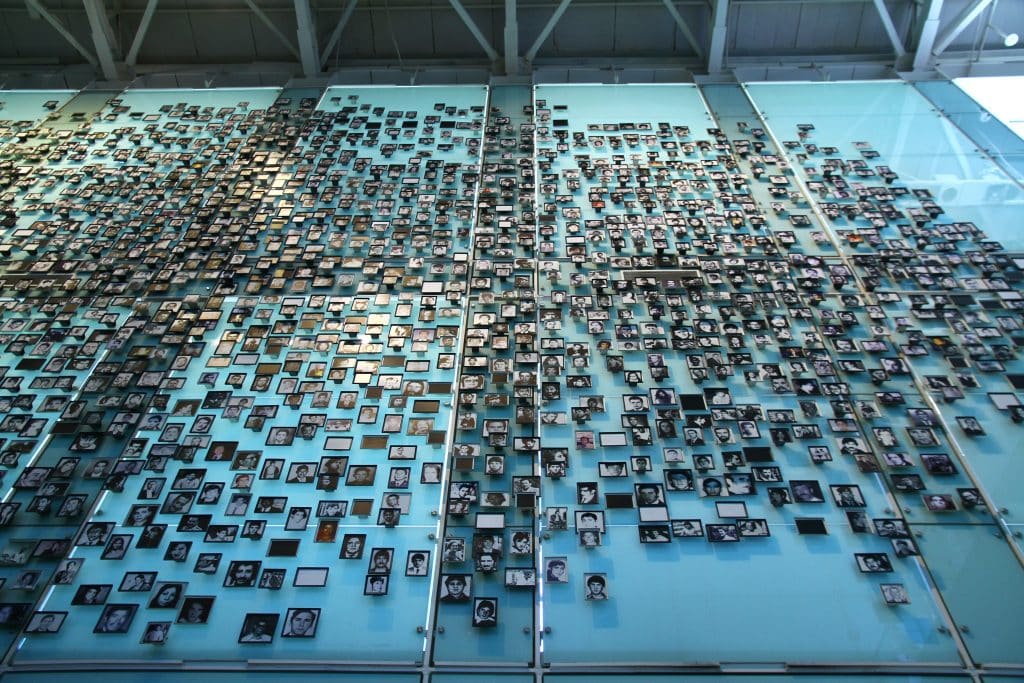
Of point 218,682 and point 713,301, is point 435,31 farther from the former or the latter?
point 218,682

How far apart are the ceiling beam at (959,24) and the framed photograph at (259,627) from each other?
1652 centimetres

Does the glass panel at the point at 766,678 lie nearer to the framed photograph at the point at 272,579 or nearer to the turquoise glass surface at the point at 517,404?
the turquoise glass surface at the point at 517,404

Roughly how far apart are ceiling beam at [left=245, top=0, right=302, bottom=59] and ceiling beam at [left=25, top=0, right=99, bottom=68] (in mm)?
3836

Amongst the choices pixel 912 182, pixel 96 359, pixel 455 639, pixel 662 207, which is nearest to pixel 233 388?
pixel 96 359

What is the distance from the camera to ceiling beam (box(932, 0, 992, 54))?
1416 centimetres

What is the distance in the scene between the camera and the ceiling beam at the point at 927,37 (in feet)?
48.1

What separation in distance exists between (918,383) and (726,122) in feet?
23.4

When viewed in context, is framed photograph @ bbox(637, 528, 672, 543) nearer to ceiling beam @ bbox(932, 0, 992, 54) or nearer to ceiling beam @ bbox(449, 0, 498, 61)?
ceiling beam @ bbox(449, 0, 498, 61)

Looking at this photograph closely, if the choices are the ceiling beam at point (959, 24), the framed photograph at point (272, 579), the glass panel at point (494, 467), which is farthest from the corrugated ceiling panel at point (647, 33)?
the framed photograph at point (272, 579)

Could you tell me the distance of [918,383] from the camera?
816 cm

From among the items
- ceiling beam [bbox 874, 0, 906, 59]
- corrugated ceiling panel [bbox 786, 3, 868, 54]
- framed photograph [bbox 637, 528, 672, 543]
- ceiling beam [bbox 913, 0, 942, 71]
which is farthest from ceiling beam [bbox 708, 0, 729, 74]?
framed photograph [bbox 637, 528, 672, 543]

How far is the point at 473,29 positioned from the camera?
49.8 ft

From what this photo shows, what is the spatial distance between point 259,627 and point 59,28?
50.5 ft

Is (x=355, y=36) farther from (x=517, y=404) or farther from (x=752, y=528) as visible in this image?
(x=752, y=528)
